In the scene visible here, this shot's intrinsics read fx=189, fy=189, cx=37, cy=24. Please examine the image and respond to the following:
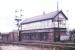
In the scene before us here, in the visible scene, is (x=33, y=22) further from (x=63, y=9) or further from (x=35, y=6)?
(x=63, y=9)

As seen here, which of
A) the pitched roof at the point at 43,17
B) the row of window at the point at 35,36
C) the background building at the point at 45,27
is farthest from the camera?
the row of window at the point at 35,36

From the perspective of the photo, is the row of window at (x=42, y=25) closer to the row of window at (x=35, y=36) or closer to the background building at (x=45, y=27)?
the background building at (x=45, y=27)

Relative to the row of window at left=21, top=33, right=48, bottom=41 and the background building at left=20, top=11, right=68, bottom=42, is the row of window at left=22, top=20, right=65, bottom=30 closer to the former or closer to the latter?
the background building at left=20, top=11, right=68, bottom=42

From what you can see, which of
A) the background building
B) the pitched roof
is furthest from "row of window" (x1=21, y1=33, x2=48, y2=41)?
the pitched roof

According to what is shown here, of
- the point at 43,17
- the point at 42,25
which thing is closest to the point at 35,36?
the point at 42,25

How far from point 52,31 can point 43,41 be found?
40 cm

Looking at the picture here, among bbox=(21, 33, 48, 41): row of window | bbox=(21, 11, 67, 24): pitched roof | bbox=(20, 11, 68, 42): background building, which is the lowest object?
bbox=(21, 33, 48, 41): row of window

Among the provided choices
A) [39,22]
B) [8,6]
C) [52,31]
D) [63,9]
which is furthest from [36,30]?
[8,6]

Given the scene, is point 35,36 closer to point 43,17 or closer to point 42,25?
point 42,25

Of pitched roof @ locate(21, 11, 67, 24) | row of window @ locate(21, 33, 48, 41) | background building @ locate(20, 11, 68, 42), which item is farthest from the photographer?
Result: row of window @ locate(21, 33, 48, 41)

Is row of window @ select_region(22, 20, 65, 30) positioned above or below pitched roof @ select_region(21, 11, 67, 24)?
below

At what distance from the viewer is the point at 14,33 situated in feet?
15.1

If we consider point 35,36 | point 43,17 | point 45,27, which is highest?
point 43,17

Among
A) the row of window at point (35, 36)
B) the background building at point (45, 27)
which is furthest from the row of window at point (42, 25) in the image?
the row of window at point (35, 36)
